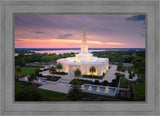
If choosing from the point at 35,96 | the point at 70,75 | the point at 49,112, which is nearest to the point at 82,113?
the point at 49,112

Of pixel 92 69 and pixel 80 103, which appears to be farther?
pixel 92 69

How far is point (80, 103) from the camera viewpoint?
4.20m

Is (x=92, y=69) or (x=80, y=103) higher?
(x=92, y=69)

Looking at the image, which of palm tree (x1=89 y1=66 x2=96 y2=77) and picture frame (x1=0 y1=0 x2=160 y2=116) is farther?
palm tree (x1=89 y1=66 x2=96 y2=77)

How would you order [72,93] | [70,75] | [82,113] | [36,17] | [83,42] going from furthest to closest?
[83,42]
[70,75]
[36,17]
[72,93]
[82,113]

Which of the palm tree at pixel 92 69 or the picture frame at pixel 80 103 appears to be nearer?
the picture frame at pixel 80 103

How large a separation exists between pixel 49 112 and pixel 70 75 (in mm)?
9446

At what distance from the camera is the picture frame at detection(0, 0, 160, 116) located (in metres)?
4.08

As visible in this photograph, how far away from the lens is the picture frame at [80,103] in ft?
13.4

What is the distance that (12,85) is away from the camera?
4246 millimetres

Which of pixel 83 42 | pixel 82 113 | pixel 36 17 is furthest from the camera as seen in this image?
pixel 83 42
